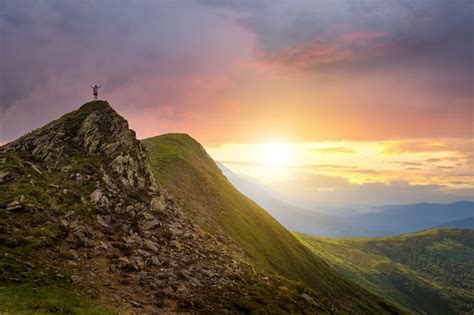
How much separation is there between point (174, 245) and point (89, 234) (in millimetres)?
10081

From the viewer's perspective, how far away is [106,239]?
1325 inches

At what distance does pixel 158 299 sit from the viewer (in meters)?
28.3

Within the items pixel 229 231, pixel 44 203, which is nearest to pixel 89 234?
pixel 44 203

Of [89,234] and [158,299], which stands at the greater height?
[89,234]

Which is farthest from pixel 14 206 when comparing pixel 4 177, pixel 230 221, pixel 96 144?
pixel 230 221

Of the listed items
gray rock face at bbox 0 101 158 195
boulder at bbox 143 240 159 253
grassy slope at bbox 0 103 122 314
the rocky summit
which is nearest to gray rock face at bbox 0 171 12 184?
the rocky summit

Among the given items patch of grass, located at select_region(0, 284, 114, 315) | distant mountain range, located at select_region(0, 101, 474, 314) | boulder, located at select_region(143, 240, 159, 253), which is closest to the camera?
patch of grass, located at select_region(0, 284, 114, 315)

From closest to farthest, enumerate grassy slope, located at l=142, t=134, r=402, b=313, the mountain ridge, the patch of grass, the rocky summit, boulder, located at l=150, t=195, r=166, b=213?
the patch of grass < the mountain ridge < the rocky summit < boulder, located at l=150, t=195, r=166, b=213 < grassy slope, located at l=142, t=134, r=402, b=313

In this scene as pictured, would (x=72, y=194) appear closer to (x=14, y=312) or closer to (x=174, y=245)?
(x=174, y=245)

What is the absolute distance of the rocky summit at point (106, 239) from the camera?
26469mm

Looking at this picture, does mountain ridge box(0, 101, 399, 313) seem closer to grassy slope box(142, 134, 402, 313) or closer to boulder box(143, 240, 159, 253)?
boulder box(143, 240, 159, 253)

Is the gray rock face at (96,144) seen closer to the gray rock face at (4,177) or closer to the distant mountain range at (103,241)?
the distant mountain range at (103,241)

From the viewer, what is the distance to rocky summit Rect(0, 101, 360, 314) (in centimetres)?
2647

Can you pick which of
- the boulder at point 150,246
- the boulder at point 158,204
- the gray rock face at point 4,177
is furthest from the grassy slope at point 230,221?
the gray rock face at point 4,177
